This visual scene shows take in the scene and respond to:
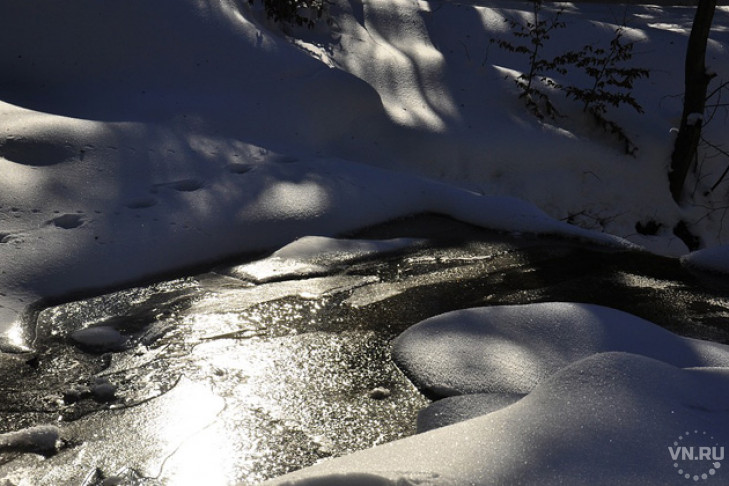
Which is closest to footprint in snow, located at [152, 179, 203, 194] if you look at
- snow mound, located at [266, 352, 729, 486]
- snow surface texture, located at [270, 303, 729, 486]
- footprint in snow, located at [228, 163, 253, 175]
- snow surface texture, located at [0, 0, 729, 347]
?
snow surface texture, located at [0, 0, 729, 347]

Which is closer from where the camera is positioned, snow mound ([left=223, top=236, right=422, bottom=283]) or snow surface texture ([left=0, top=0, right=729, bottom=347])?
snow mound ([left=223, top=236, right=422, bottom=283])

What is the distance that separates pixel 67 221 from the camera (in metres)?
4.11

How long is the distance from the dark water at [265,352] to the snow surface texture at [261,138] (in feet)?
1.20

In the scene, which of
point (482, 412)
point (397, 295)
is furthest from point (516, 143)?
point (482, 412)

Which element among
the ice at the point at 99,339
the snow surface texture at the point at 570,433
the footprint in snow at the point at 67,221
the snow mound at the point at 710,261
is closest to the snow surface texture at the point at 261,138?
the footprint in snow at the point at 67,221

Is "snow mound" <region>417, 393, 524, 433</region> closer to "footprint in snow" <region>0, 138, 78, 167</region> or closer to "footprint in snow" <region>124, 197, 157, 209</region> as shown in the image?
"footprint in snow" <region>124, 197, 157, 209</region>

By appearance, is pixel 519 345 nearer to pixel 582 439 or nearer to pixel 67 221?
pixel 582 439

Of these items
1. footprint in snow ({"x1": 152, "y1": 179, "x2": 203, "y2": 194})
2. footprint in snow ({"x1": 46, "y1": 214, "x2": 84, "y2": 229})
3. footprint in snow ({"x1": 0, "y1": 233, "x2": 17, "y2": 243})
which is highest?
footprint in snow ({"x1": 152, "y1": 179, "x2": 203, "y2": 194})

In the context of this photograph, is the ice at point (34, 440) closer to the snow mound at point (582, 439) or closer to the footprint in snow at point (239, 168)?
the snow mound at point (582, 439)

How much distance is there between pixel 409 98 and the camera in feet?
22.1

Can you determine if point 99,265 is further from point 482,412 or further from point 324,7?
point 324,7

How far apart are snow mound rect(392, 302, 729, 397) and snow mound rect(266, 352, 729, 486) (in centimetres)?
63

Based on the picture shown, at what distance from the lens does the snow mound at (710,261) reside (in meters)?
4.41

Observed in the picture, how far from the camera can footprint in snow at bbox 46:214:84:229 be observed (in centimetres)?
408
